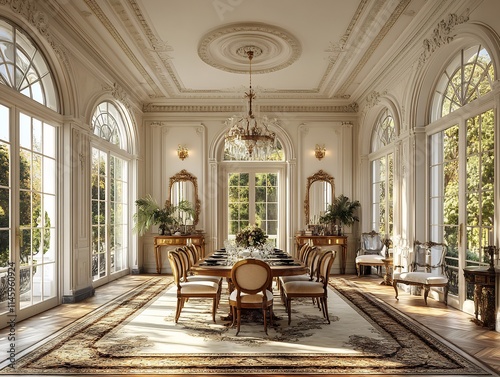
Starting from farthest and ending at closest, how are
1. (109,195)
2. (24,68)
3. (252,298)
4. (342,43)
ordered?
(109,195)
(342,43)
(24,68)
(252,298)

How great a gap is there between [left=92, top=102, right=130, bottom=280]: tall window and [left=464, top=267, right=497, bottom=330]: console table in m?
5.93

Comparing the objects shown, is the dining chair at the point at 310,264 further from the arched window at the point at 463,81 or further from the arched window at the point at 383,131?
the arched window at the point at 383,131

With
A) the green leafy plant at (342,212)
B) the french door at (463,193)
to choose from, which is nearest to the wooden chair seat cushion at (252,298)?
the french door at (463,193)

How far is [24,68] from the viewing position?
5.68 m

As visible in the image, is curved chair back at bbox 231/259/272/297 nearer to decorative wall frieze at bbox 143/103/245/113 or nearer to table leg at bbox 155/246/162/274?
table leg at bbox 155/246/162/274

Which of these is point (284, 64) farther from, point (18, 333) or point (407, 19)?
point (18, 333)

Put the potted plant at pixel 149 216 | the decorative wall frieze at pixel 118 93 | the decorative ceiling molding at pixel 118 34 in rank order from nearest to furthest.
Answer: the decorative ceiling molding at pixel 118 34, the decorative wall frieze at pixel 118 93, the potted plant at pixel 149 216

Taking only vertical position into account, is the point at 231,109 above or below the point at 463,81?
above

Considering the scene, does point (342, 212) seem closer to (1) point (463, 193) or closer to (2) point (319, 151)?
(2) point (319, 151)

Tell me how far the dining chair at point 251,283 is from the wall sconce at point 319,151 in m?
6.23

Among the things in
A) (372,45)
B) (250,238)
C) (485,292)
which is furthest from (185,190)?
(485,292)

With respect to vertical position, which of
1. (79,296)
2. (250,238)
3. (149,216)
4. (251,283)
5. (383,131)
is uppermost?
(383,131)

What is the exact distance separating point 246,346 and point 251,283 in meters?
0.72

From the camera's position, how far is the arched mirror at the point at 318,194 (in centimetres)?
1088
